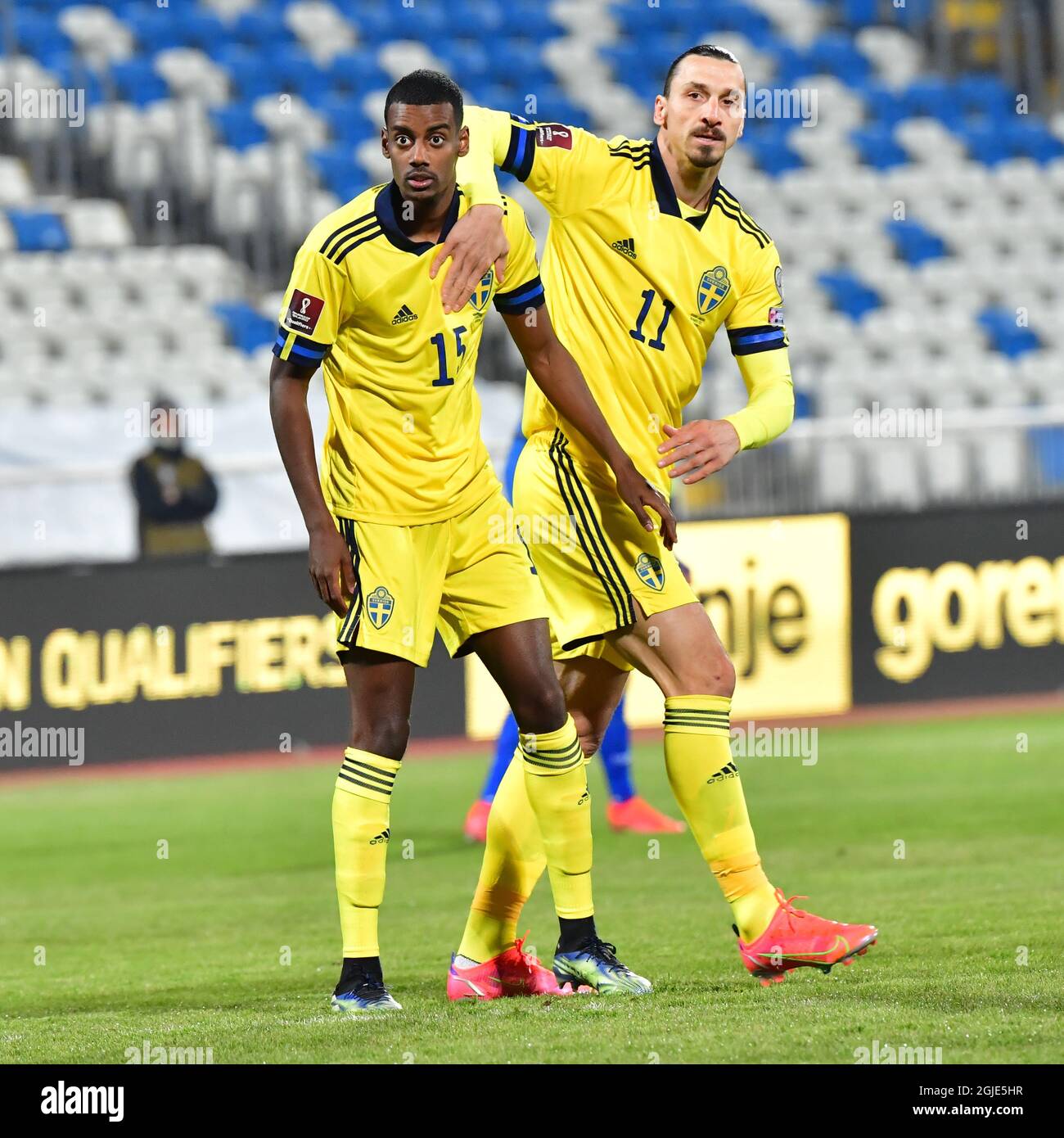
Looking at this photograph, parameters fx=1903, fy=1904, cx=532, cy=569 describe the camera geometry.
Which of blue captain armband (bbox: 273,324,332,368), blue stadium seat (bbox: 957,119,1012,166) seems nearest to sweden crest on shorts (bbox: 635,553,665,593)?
blue captain armband (bbox: 273,324,332,368)

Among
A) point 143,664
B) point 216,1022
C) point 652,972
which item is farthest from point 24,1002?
point 143,664

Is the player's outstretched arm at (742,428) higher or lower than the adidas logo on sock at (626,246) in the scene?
lower

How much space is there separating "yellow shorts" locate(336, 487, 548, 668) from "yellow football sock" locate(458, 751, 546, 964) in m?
0.47

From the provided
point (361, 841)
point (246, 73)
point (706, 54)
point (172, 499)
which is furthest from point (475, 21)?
point (361, 841)

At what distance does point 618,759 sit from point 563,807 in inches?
146

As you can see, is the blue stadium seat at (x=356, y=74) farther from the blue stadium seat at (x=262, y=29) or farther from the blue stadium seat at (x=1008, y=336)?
the blue stadium seat at (x=1008, y=336)

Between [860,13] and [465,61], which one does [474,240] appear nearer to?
[465,61]

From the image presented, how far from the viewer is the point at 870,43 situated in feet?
61.0

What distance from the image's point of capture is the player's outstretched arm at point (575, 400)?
16.6 feet

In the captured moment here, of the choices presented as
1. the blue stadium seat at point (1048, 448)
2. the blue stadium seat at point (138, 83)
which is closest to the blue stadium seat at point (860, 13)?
the blue stadium seat at point (138, 83)

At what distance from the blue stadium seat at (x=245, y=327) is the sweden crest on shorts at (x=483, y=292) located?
1048 centimetres

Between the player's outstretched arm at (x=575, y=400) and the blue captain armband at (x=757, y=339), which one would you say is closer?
the player's outstretched arm at (x=575, y=400)

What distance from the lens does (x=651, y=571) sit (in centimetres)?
521

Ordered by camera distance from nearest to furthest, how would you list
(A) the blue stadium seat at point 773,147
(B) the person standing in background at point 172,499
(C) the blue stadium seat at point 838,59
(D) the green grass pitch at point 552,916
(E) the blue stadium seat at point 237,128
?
(D) the green grass pitch at point 552,916 < (B) the person standing in background at point 172,499 < (E) the blue stadium seat at point 237,128 < (A) the blue stadium seat at point 773,147 < (C) the blue stadium seat at point 838,59
